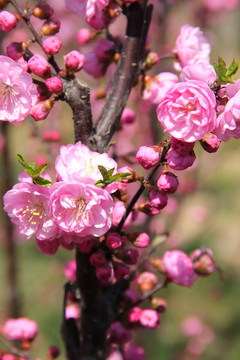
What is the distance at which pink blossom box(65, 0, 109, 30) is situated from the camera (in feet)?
3.36

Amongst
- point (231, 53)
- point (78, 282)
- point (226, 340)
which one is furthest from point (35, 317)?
point (231, 53)

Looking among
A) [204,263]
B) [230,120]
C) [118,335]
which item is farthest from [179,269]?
[230,120]

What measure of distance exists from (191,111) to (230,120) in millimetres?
79

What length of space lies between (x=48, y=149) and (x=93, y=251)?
0.88 meters

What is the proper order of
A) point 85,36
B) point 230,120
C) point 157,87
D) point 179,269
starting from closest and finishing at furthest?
point 230,120 < point 157,87 < point 179,269 < point 85,36

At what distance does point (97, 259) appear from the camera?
3.16ft

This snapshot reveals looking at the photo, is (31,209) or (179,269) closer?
(31,209)

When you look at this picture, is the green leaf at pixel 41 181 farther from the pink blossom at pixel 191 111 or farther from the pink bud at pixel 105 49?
the pink bud at pixel 105 49

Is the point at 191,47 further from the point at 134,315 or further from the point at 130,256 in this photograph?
the point at 134,315

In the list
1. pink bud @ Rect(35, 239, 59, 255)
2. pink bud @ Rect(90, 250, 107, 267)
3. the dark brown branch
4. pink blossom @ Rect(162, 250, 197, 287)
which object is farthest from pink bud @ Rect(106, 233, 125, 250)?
pink blossom @ Rect(162, 250, 197, 287)

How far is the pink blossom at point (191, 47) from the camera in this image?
1165mm

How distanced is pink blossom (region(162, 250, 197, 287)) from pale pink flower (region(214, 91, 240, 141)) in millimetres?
549

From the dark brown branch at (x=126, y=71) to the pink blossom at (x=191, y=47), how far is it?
0.15 m

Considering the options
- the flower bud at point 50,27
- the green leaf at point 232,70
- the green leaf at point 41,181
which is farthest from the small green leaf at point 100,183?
the flower bud at point 50,27
